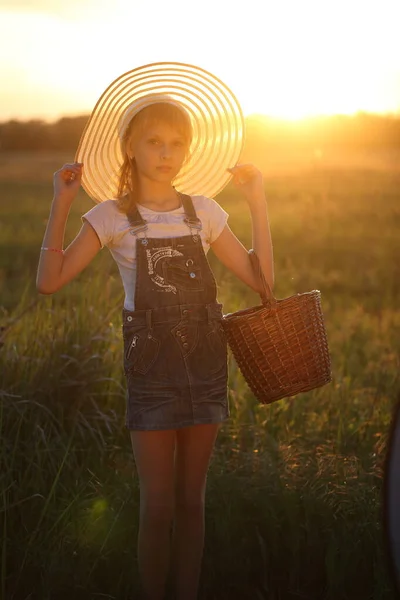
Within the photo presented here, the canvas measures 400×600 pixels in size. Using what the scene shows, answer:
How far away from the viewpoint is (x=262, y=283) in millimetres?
3344

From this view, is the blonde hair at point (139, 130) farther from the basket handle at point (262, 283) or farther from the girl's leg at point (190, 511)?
the girl's leg at point (190, 511)

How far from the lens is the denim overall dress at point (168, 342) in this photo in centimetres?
310

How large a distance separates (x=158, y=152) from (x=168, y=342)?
0.67 meters

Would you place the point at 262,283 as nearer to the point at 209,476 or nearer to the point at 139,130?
the point at 139,130

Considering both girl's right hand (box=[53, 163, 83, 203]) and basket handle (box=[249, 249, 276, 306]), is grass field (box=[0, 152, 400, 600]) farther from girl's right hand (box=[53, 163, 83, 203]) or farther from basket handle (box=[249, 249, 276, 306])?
girl's right hand (box=[53, 163, 83, 203])

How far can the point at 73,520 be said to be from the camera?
3744mm

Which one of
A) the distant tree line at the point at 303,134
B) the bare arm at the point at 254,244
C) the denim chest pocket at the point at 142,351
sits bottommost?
the denim chest pocket at the point at 142,351

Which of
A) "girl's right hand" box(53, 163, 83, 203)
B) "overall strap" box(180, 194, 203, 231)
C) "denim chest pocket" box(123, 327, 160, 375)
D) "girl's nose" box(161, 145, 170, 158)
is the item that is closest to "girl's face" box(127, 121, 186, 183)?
"girl's nose" box(161, 145, 170, 158)

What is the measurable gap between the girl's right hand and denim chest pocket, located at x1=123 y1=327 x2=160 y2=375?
51 cm

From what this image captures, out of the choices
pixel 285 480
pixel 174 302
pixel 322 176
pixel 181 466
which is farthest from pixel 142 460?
pixel 322 176

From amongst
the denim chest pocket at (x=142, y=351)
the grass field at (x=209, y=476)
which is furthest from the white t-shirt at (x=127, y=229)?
the grass field at (x=209, y=476)

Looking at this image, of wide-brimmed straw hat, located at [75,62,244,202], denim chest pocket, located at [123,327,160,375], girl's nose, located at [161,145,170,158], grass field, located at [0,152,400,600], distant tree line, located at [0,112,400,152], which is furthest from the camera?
distant tree line, located at [0,112,400,152]

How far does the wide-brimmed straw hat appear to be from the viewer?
11.0 ft

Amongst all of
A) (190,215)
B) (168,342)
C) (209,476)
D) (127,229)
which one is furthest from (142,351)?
(209,476)
